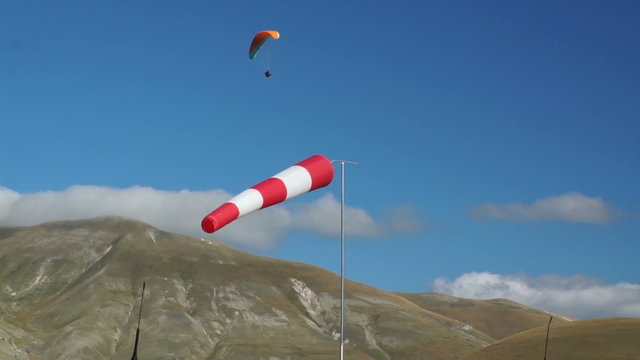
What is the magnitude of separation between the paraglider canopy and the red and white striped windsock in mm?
15894

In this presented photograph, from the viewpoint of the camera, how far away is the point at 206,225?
13.4 m

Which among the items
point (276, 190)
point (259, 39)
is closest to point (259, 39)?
point (259, 39)

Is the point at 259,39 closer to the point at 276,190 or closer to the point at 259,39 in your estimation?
the point at 259,39

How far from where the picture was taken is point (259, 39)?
108ft

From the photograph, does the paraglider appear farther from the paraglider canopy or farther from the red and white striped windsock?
the red and white striped windsock

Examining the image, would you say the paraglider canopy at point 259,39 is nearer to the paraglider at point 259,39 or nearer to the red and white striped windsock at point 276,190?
the paraglider at point 259,39

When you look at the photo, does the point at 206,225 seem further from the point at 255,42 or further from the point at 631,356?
the point at 631,356

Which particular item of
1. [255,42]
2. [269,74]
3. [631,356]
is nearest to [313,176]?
[255,42]

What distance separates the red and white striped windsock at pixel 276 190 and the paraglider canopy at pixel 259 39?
1589cm

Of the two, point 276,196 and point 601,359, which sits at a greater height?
point 601,359

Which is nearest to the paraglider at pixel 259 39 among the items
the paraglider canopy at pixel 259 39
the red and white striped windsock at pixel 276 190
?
the paraglider canopy at pixel 259 39

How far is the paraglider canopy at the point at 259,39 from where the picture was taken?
31497mm

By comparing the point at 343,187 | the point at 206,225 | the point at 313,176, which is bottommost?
the point at 206,225

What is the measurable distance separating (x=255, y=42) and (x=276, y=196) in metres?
19.4
